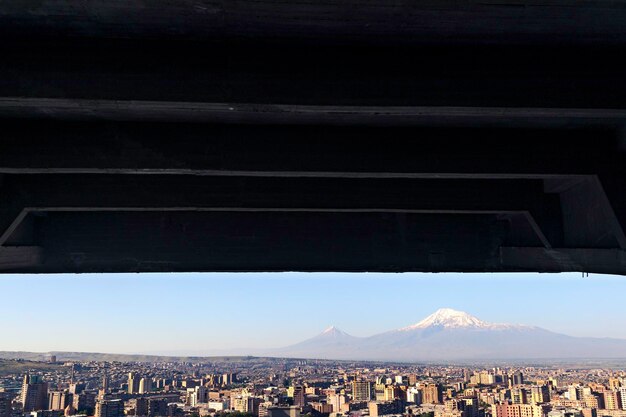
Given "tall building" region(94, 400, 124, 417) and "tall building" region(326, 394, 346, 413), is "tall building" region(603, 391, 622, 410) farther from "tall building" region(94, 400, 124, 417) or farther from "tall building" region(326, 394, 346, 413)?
"tall building" region(94, 400, 124, 417)

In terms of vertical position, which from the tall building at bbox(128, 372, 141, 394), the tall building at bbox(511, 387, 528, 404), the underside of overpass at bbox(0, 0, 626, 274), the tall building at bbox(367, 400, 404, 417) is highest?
the underside of overpass at bbox(0, 0, 626, 274)

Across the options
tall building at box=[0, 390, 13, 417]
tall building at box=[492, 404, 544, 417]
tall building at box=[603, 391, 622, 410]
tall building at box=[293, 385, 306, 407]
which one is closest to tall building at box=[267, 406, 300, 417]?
tall building at box=[293, 385, 306, 407]

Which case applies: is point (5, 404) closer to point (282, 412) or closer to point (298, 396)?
point (282, 412)

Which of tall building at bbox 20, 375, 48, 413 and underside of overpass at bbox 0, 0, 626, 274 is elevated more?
underside of overpass at bbox 0, 0, 626, 274

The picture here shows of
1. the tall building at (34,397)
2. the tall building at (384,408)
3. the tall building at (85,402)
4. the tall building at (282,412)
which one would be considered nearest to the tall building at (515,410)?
the tall building at (384,408)

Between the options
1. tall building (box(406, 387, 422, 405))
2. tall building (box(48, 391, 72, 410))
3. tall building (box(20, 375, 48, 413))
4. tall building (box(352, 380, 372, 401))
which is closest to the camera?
tall building (box(20, 375, 48, 413))

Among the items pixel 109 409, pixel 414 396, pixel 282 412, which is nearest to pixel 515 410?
pixel 414 396
